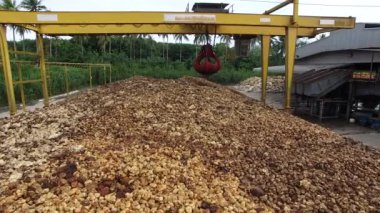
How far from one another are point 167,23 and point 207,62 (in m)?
1.19

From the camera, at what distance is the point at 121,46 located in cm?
3566

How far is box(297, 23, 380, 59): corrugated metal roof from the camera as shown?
14164 mm

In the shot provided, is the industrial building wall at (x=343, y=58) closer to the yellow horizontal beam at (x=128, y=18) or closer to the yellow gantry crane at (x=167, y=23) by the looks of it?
the yellow gantry crane at (x=167, y=23)

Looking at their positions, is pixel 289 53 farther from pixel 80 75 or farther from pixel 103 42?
pixel 103 42

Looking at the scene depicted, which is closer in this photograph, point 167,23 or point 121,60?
point 167,23

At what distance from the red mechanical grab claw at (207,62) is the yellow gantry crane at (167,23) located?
616mm

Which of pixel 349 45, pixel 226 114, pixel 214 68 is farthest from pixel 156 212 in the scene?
pixel 349 45

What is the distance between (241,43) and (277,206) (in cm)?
612

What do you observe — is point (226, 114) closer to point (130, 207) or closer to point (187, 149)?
point (187, 149)

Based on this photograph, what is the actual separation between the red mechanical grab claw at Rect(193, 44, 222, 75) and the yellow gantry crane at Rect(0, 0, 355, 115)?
616 millimetres

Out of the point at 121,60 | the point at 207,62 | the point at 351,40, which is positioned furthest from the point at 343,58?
the point at 121,60

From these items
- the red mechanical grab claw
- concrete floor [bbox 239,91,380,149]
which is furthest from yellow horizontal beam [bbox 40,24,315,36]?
concrete floor [bbox 239,91,380,149]

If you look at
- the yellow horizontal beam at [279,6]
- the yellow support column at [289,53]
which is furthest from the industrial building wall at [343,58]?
the yellow support column at [289,53]

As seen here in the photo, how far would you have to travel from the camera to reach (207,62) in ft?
23.6
